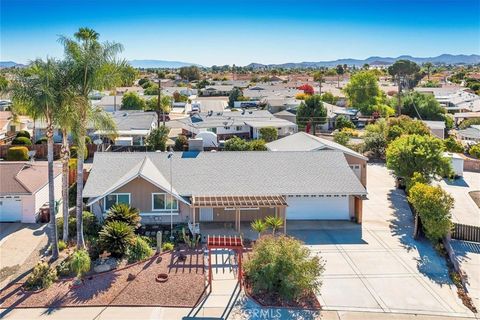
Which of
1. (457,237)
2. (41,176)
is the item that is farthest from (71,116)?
(457,237)

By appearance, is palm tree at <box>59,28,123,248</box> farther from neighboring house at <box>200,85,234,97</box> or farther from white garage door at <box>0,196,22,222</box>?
neighboring house at <box>200,85,234,97</box>

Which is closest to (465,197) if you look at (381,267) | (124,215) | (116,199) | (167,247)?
(381,267)

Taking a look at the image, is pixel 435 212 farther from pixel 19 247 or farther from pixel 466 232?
pixel 19 247

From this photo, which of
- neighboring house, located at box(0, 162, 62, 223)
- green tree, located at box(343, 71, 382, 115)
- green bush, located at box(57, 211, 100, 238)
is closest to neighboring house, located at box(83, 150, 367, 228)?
green bush, located at box(57, 211, 100, 238)

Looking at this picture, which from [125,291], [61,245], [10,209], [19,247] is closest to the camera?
[125,291]

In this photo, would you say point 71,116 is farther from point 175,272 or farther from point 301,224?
point 301,224

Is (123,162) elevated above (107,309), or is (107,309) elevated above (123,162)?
(123,162)

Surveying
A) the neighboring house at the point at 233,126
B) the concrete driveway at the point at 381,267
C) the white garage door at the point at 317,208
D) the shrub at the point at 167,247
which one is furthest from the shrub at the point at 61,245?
the neighboring house at the point at 233,126
